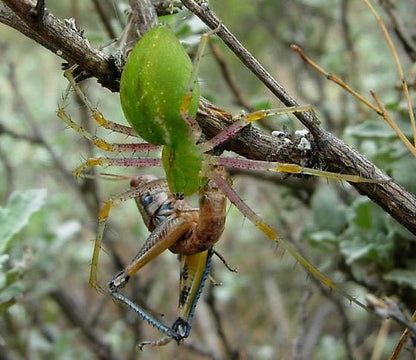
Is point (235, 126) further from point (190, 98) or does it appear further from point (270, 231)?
point (270, 231)

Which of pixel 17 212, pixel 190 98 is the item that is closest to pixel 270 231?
pixel 190 98

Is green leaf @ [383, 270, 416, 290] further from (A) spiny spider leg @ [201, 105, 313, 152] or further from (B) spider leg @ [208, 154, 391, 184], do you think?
(A) spiny spider leg @ [201, 105, 313, 152]

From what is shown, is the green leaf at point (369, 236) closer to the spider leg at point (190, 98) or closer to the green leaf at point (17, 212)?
the spider leg at point (190, 98)

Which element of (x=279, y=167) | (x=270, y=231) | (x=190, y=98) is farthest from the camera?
(x=270, y=231)

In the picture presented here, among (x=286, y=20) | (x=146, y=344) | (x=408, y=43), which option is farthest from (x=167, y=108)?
(x=286, y=20)

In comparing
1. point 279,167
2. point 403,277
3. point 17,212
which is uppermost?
point 17,212

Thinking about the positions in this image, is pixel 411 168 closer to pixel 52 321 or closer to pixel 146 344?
pixel 146 344
